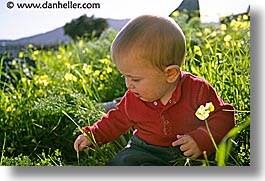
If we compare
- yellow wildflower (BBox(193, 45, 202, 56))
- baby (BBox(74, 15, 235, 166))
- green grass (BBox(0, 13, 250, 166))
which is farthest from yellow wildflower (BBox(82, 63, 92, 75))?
yellow wildflower (BBox(193, 45, 202, 56))

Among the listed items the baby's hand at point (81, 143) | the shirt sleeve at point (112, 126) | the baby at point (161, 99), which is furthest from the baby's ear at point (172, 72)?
the baby's hand at point (81, 143)

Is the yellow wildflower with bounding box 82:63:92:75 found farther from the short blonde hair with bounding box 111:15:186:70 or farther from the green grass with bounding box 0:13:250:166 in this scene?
the short blonde hair with bounding box 111:15:186:70

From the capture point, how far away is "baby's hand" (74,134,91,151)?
1.49 metres

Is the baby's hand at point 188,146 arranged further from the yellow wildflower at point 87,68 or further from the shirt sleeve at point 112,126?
the yellow wildflower at point 87,68

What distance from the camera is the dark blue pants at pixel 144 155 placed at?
144 centimetres

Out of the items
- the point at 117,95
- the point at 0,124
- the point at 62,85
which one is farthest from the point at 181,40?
the point at 0,124

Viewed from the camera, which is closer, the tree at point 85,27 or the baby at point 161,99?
the baby at point 161,99

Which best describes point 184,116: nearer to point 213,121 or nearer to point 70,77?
point 213,121

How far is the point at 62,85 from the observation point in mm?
1572

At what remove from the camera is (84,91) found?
157 cm

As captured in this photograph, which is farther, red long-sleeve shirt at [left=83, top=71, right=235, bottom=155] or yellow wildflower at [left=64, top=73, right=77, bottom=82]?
yellow wildflower at [left=64, top=73, right=77, bottom=82]

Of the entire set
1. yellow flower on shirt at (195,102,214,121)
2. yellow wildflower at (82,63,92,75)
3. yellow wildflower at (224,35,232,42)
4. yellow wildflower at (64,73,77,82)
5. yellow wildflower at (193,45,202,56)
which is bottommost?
yellow flower on shirt at (195,102,214,121)

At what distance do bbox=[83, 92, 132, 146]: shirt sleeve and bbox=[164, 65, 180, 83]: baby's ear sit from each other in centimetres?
11

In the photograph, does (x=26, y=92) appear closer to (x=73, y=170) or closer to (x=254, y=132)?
(x=73, y=170)
